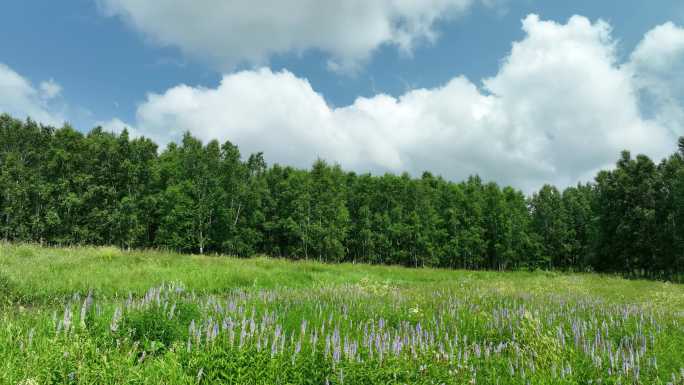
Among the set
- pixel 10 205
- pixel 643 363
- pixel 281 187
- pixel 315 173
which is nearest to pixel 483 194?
pixel 315 173

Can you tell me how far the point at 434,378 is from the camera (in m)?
4.22

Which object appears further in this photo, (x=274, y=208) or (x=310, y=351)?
(x=274, y=208)

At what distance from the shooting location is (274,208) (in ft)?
178

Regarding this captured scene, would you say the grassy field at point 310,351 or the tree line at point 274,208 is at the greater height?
the tree line at point 274,208

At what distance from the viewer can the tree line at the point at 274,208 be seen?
4566 centimetres

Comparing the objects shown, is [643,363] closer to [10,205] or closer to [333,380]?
[333,380]

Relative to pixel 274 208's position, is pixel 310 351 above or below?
below

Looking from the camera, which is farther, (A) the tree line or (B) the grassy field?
(A) the tree line

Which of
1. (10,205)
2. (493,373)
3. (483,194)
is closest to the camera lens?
(493,373)

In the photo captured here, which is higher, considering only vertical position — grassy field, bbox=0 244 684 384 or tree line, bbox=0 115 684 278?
tree line, bbox=0 115 684 278

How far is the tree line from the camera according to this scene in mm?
45656

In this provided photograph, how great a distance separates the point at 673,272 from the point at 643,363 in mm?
51667

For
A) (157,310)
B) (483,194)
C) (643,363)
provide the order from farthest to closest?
(483,194) → (157,310) → (643,363)

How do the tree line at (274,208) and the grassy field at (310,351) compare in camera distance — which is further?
the tree line at (274,208)
